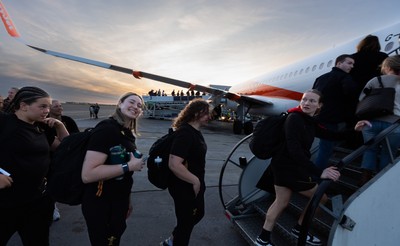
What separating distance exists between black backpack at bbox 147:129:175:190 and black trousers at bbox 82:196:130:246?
0.52m

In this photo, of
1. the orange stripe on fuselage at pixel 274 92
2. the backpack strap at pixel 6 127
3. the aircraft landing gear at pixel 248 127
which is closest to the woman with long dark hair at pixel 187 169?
the backpack strap at pixel 6 127

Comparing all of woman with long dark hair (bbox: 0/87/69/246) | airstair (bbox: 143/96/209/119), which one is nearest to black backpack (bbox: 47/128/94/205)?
woman with long dark hair (bbox: 0/87/69/246)

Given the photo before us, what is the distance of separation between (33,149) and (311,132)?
94.6 inches

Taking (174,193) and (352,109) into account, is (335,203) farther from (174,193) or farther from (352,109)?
(352,109)

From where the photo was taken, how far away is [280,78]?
10180 mm

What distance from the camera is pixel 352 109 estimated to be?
307cm

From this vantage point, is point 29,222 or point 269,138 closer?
point 29,222

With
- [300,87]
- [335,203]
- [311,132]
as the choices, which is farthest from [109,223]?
[300,87]

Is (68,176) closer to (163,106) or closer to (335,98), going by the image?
(335,98)

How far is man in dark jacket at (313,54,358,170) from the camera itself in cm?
281

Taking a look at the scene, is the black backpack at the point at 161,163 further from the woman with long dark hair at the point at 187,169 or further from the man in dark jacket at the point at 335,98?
the man in dark jacket at the point at 335,98

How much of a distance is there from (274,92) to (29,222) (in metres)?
10.4

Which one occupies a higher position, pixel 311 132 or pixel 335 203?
pixel 311 132

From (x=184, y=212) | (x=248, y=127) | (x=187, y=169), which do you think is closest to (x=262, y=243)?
(x=184, y=212)
